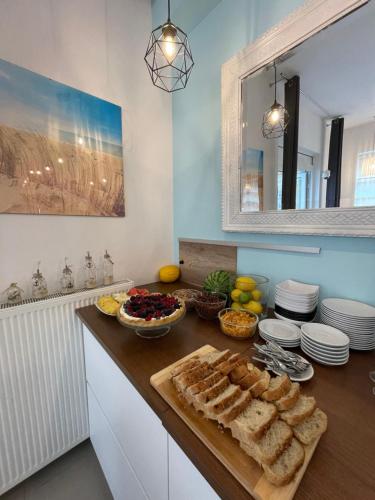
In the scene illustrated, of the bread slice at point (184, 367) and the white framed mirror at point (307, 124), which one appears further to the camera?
the white framed mirror at point (307, 124)

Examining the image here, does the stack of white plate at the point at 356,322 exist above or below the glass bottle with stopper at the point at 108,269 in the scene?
below

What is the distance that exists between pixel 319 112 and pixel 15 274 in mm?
1531

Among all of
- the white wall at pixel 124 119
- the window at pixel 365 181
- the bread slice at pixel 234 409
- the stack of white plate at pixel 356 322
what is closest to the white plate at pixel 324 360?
the stack of white plate at pixel 356 322

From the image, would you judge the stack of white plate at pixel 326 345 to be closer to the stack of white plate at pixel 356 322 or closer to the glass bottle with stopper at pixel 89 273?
the stack of white plate at pixel 356 322

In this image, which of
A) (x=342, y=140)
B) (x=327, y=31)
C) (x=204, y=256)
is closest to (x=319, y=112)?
(x=342, y=140)

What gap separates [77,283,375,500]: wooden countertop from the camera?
0.37 meters

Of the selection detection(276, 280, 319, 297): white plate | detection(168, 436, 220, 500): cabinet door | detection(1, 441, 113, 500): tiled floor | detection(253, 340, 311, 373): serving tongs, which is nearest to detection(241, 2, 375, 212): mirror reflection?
detection(276, 280, 319, 297): white plate

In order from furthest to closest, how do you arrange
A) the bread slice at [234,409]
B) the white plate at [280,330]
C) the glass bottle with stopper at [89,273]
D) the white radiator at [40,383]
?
the glass bottle with stopper at [89,273]
the white radiator at [40,383]
the white plate at [280,330]
the bread slice at [234,409]

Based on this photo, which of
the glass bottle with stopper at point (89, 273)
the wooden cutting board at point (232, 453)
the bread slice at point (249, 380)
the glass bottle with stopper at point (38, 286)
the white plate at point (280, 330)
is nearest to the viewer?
the wooden cutting board at point (232, 453)

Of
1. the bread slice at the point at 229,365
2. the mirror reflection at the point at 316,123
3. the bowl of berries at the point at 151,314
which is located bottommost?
the bread slice at the point at 229,365

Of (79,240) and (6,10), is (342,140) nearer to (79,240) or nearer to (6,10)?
(79,240)

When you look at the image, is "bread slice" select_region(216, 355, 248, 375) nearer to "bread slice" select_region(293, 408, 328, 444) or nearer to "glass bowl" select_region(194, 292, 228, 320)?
"bread slice" select_region(293, 408, 328, 444)

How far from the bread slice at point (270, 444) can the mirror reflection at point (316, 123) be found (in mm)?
770

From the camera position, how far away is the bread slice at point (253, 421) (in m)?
0.42
